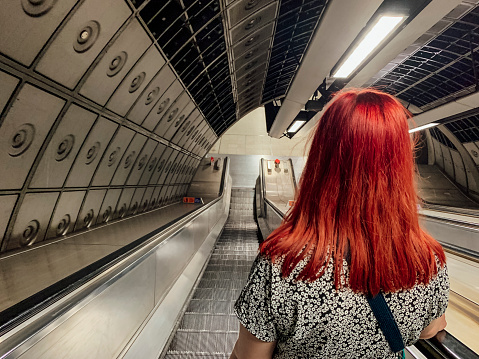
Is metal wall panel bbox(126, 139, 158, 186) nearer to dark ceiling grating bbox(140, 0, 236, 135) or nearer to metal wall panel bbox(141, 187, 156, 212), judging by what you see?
metal wall panel bbox(141, 187, 156, 212)

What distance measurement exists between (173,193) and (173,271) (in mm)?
6132

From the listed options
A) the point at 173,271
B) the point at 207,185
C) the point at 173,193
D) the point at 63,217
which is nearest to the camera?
the point at 173,271

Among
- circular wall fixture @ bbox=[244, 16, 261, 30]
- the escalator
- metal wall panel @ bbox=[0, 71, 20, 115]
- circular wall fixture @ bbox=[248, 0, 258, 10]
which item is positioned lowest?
the escalator

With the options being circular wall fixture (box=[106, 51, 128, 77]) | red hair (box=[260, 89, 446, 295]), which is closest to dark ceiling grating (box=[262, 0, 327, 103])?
circular wall fixture (box=[106, 51, 128, 77])

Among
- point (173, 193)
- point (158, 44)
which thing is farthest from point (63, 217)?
point (173, 193)

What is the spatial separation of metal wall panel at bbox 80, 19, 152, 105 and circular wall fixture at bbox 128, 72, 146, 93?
0.27m

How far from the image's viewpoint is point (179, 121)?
6234mm

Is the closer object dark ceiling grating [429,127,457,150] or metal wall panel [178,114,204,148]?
metal wall panel [178,114,204,148]

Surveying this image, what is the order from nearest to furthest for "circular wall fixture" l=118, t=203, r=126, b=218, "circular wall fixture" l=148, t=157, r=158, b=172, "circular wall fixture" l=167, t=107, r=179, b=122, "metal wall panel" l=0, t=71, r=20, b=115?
1. "metal wall panel" l=0, t=71, r=20, b=115
2. "circular wall fixture" l=118, t=203, r=126, b=218
3. "circular wall fixture" l=167, t=107, r=179, b=122
4. "circular wall fixture" l=148, t=157, r=158, b=172

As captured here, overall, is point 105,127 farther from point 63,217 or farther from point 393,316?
point 393,316

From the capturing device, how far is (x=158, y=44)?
350 cm

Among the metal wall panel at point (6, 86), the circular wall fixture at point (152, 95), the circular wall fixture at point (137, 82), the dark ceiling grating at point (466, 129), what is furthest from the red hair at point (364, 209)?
the dark ceiling grating at point (466, 129)

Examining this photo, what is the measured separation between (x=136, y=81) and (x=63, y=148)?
127 centimetres

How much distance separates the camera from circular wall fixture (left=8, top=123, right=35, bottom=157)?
238cm
